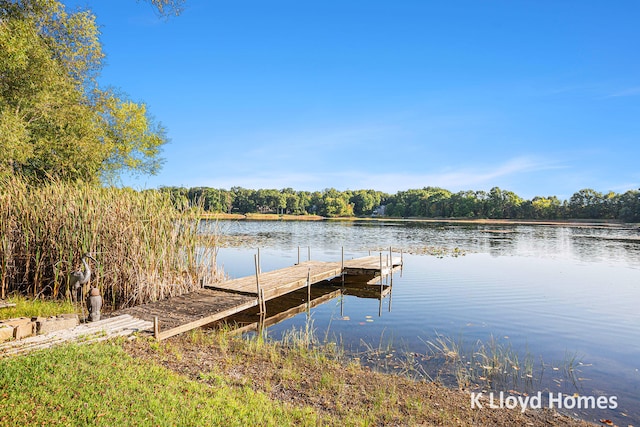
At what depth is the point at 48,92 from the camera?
578 inches

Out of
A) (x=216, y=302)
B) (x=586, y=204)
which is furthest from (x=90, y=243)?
(x=586, y=204)

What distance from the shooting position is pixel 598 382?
286 inches

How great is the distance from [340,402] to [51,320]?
5.19m

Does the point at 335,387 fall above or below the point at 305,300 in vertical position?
above

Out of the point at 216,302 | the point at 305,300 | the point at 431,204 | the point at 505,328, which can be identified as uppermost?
the point at 431,204

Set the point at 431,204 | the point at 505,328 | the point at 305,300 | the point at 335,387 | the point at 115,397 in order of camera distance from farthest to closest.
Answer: the point at 431,204 < the point at 305,300 < the point at 505,328 < the point at 335,387 < the point at 115,397

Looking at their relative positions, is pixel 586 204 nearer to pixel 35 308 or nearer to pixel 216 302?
pixel 216 302

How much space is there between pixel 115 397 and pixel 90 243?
19.8 feet

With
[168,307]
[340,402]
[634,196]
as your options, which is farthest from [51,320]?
[634,196]

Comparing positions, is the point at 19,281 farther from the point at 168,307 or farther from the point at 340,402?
the point at 340,402

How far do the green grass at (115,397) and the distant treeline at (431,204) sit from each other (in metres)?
60.4

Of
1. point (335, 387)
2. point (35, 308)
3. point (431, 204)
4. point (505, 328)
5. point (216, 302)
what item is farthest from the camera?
point (431, 204)

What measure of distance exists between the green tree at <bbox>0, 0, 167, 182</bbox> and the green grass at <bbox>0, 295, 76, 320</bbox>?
3.96m

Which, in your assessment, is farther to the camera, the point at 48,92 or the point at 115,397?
the point at 48,92
